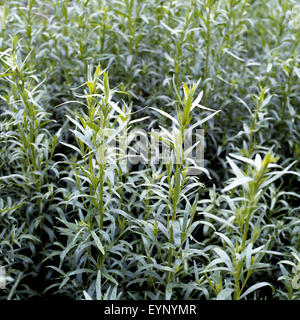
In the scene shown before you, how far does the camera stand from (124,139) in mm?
2137

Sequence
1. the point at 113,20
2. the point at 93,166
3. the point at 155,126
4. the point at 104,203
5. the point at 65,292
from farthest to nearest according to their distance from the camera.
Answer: the point at 113,20 < the point at 155,126 < the point at 65,292 < the point at 104,203 < the point at 93,166

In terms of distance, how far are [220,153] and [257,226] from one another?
126 centimetres

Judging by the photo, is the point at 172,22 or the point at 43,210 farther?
the point at 172,22

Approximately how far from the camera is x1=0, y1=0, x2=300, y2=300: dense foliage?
2.16 meters

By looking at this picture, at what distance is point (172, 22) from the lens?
10.2ft

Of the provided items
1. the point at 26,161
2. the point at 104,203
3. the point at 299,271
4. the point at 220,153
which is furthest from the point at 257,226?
the point at 26,161

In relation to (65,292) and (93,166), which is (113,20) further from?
(65,292)

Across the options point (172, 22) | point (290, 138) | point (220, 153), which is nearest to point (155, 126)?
point (220, 153)

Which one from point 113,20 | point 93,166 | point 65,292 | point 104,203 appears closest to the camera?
point 93,166

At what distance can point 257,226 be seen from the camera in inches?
69.6

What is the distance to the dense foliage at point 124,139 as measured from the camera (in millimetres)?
2158
